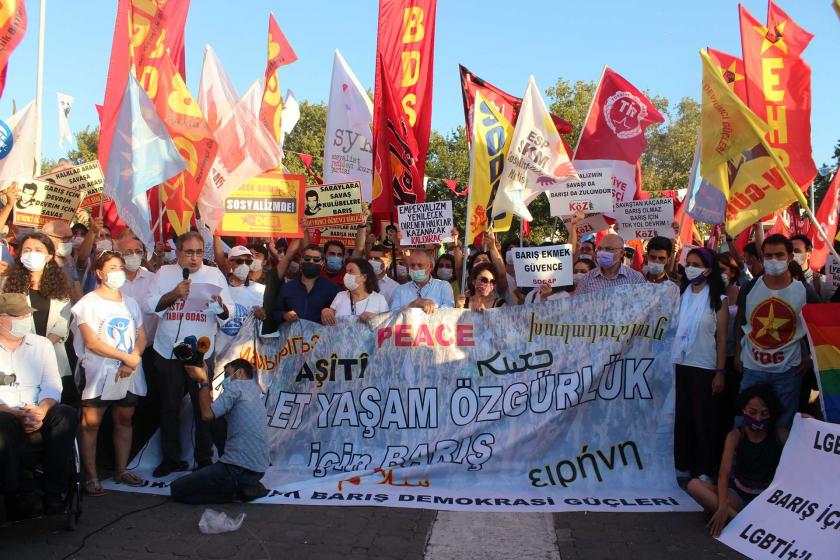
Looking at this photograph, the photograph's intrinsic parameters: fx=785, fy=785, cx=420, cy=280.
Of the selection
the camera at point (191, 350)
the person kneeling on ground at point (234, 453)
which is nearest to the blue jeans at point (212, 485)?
the person kneeling on ground at point (234, 453)

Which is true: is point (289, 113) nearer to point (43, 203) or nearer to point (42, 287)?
point (43, 203)

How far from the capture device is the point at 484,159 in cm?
823

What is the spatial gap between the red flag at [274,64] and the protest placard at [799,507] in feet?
30.2

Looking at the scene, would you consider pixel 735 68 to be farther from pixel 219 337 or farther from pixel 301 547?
pixel 301 547

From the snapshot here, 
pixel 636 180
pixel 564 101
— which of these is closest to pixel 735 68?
pixel 636 180

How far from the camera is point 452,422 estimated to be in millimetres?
6488

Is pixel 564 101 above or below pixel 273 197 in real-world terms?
above

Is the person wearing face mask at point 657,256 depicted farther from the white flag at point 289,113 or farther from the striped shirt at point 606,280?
the white flag at point 289,113

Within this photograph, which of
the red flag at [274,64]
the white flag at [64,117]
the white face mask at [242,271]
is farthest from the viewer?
the white flag at [64,117]

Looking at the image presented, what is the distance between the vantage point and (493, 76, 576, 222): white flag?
8195mm

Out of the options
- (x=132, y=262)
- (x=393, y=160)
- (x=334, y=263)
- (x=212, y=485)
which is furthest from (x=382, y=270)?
(x=212, y=485)

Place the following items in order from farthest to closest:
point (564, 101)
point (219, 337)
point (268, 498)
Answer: point (564, 101) → point (219, 337) → point (268, 498)

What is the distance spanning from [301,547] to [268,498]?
1072 millimetres

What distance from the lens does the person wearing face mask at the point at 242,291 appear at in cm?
705
